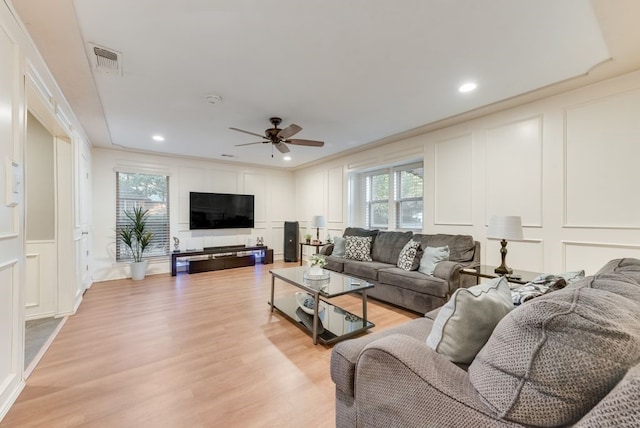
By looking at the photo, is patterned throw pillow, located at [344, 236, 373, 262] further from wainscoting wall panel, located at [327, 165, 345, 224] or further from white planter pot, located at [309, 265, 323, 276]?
white planter pot, located at [309, 265, 323, 276]

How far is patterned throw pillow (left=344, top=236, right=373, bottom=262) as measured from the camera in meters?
4.55

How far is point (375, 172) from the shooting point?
5.61 meters

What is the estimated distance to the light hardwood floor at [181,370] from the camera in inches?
66.8

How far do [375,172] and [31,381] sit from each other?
5206 mm

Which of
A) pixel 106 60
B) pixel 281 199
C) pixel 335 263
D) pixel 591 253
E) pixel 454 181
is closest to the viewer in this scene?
pixel 106 60

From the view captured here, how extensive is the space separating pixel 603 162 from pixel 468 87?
58.6 inches

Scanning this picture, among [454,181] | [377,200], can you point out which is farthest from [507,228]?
[377,200]

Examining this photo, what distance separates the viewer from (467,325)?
3.86ft

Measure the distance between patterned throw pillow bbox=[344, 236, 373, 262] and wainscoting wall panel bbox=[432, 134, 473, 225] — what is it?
1.13 metres

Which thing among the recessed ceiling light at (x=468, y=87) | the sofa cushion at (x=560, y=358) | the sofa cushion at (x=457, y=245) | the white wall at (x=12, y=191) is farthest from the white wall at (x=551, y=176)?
the white wall at (x=12, y=191)

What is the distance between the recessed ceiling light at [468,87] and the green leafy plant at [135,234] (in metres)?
5.54

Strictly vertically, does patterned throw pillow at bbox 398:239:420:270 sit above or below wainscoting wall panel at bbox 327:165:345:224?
below

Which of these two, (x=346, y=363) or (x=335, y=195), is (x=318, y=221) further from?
(x=346, y=363)

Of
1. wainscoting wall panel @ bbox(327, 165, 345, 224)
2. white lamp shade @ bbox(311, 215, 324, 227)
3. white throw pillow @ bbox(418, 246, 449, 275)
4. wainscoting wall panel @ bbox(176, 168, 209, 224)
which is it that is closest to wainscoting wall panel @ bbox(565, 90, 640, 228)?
white throw pillow @ bbox(418, 246, 449, 275)
